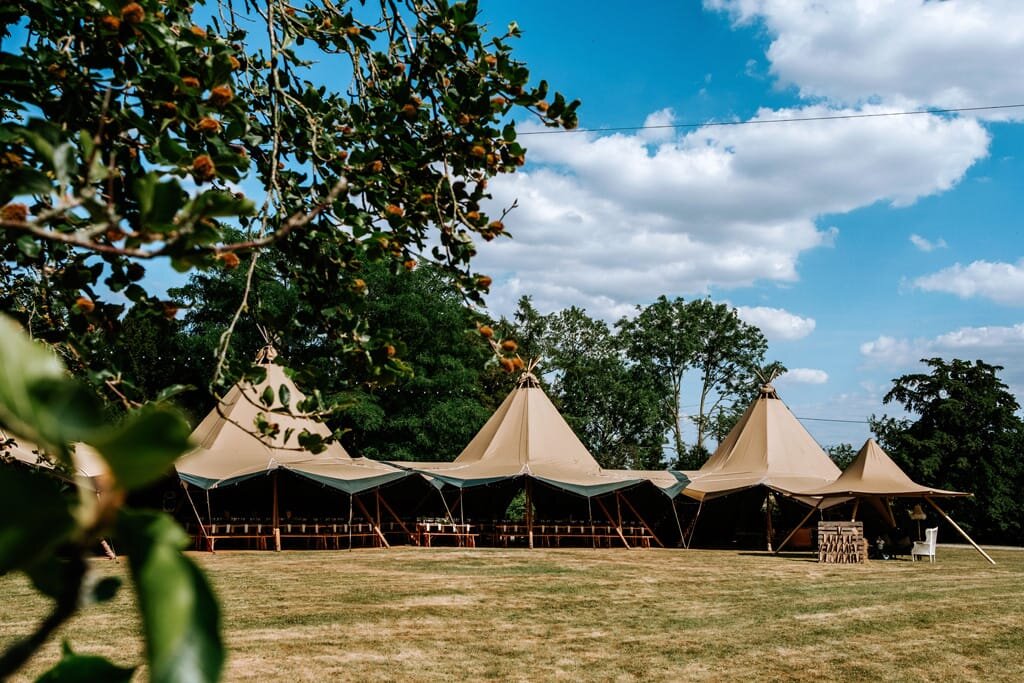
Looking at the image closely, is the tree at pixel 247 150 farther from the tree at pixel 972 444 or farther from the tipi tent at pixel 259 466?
the tree at pixel 972 444

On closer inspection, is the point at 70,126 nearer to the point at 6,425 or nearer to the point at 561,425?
the point at 6,425

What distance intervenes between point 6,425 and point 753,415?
25.3 metres

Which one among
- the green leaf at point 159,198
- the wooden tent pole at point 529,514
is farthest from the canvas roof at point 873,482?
the green leaf at point 159,198

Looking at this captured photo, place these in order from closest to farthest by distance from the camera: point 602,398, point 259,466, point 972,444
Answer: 1. point 259,466
2. point 972,444
3. point 602,398

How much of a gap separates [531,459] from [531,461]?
130 mm

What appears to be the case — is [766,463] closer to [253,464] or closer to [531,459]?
[531,459]

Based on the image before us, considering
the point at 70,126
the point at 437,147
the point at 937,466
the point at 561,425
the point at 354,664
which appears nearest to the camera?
the point at 70,126

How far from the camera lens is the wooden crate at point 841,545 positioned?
18.2 metres

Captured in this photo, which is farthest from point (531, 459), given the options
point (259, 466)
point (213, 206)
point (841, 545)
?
point (213, 206)

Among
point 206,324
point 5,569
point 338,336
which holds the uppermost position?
point 206,324

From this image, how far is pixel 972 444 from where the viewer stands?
2833cm

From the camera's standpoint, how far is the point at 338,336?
246 centimetres

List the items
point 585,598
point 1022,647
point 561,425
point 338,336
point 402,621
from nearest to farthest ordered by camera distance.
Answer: point 338,336, point 1022,647, point 402,621, point 585,598, point 561,425

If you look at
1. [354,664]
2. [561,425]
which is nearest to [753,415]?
[561,425]
